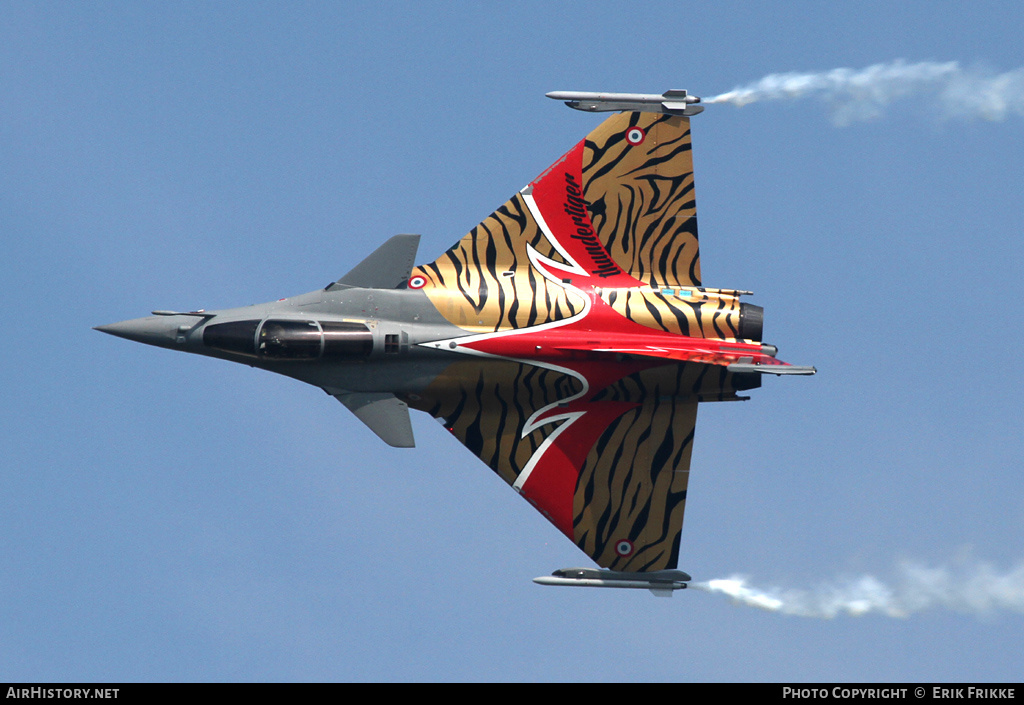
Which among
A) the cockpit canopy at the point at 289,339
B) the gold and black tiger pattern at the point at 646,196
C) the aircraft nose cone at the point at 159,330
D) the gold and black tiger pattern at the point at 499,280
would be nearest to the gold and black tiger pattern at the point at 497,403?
the gold and black tiger pattern at the point at 499,280

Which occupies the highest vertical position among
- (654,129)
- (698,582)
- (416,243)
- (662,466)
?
(654,129)

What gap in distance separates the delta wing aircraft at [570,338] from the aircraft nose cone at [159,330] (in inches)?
1.4

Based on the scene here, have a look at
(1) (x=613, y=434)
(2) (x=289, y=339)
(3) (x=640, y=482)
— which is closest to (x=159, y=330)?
(2) (x=289, y=339)

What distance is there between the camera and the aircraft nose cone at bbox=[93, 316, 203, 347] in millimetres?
30844

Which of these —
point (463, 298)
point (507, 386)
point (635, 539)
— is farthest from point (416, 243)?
point (635, 539)

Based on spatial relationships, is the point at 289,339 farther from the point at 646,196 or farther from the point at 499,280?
the point at 646,196

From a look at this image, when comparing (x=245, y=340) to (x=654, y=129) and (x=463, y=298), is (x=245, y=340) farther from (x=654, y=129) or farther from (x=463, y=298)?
(x=654, y=129)

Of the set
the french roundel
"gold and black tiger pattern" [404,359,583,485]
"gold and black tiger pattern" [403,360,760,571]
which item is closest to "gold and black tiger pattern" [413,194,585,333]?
"gold and black tiger pattern" [404,359,583,485]

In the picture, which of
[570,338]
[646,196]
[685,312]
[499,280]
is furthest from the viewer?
[646,196]

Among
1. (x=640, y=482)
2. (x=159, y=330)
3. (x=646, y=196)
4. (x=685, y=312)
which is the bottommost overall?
(x=640, y=482)

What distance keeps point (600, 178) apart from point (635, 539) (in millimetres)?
8094

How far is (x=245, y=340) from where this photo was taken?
30.6 m

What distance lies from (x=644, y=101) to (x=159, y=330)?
1173cm

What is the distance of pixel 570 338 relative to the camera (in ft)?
102
